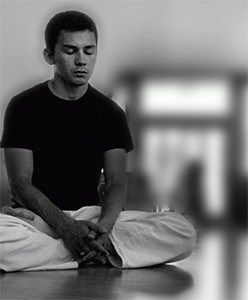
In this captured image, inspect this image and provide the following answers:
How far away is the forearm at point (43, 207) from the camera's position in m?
2.55

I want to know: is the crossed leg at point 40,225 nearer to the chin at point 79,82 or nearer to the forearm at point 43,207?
the forearm at point 43,207

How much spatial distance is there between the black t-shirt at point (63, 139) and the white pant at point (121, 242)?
126 millimetres

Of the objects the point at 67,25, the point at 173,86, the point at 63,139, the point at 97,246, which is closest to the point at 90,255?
the point at 97,246

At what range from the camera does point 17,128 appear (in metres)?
2.72

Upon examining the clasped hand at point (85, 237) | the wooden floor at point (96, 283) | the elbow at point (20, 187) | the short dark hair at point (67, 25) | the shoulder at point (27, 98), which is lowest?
the wooden floor at point (96, 283)

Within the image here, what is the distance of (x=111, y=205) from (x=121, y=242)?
161 millimetres

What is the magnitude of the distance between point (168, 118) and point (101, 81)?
25.4 inches

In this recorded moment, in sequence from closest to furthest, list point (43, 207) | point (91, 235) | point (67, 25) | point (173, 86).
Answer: point (91, 235), point (43, 207), point (67, 25), point (173, 86)

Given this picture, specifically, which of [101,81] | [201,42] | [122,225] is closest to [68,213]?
[122,225]

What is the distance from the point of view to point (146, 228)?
2.69m

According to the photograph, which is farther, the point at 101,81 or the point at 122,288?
the point at 101,81

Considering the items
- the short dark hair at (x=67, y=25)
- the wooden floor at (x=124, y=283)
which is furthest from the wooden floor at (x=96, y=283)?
the short dark hair at (x=67, y=25)

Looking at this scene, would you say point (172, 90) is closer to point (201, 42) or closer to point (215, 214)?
point (201, 42)

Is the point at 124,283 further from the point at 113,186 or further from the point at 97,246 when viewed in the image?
the point at 113,186
